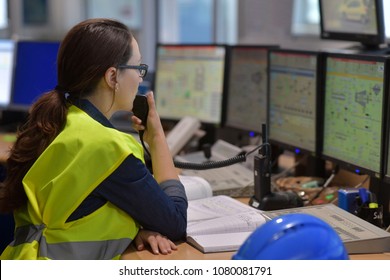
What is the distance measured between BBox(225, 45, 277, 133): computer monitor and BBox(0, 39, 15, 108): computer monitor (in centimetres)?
154

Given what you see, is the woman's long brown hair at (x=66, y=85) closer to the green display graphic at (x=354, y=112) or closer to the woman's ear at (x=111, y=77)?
the woman's ear at (x=111, y=77)

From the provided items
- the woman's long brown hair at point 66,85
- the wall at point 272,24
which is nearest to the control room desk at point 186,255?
the woman's long brown hair at point 66,85

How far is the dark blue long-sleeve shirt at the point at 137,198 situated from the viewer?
168cm

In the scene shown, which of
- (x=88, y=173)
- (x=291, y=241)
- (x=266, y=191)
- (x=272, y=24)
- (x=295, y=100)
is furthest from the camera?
(x=272, y=24)

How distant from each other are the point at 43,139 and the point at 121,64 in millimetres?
276

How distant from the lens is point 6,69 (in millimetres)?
4047

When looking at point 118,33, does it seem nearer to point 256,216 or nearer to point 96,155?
point 96,155

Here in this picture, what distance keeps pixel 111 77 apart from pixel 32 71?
2282 millimetres

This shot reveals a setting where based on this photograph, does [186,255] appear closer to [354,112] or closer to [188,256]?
[188,256]

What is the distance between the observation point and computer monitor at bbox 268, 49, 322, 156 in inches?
95.2

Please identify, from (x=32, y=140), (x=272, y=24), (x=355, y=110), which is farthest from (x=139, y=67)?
(x=272, y=24)

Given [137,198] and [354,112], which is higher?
[354,112]

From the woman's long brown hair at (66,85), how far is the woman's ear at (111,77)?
10 mm
